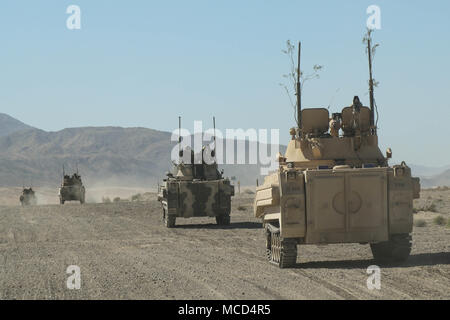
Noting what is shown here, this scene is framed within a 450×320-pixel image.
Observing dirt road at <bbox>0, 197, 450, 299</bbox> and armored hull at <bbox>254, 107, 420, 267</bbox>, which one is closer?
dirt road at <bbox>0, 197, 450, 299</bbox>

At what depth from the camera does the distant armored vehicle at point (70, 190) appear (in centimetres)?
5788

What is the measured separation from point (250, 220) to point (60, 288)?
20246mm

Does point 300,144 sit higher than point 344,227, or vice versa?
point 300,144

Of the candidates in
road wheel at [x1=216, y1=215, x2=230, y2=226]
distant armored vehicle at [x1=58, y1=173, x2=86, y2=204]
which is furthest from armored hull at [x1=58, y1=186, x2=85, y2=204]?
road wheel at [x1=216, y1=215, x2=230, y2=226]

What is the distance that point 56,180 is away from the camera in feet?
535

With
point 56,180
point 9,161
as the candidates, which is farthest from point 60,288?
point 9,161

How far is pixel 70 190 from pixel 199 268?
146 feet

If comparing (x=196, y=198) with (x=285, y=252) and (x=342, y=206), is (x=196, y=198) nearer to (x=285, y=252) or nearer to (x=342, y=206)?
(x=285, y=252)

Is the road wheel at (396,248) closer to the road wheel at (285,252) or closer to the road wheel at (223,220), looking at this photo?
the road wheel at (285,252)

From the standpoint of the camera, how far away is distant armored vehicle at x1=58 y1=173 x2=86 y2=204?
57875 millimetres

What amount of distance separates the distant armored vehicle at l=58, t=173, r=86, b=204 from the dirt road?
31744 millimetres

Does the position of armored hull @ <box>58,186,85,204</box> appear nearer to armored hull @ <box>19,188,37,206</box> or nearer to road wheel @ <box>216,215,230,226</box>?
armored hull @ <box>19,188,37,206</box>
